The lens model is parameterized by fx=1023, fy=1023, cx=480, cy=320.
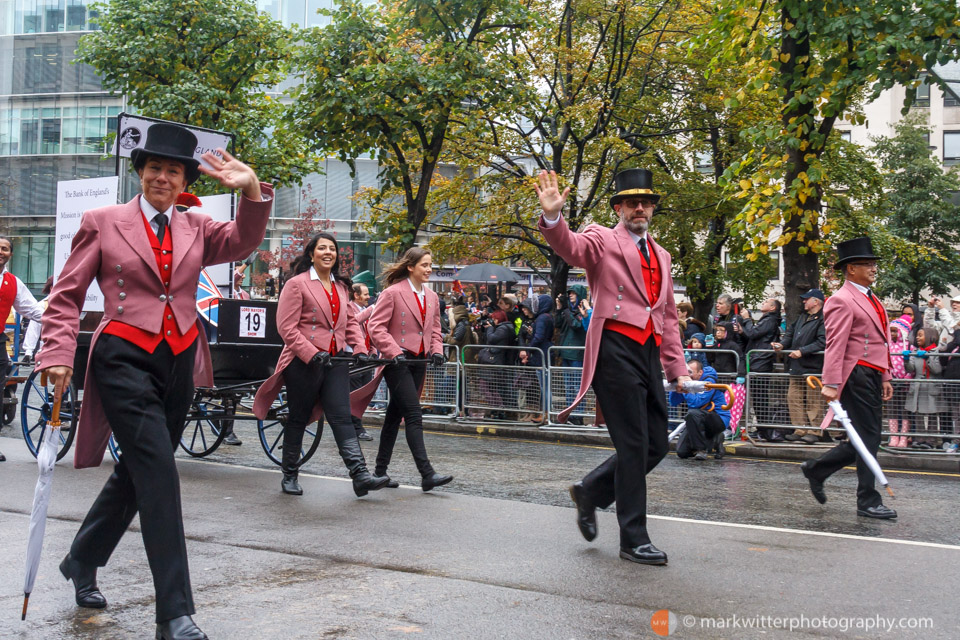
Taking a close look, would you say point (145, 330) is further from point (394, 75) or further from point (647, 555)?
point (394, 75)

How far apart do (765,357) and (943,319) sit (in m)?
3.64

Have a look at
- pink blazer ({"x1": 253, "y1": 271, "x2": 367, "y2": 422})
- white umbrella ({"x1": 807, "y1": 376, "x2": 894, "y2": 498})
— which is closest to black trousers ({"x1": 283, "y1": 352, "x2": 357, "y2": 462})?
pink blazer ({"x1": 253, "y1": 271, "x2": 367, "y2": 422})

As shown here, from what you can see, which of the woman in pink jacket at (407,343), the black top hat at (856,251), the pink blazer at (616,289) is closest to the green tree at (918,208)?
the black top hat at (856,251)

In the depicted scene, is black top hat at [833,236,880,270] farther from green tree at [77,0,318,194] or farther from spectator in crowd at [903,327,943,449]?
green tree at [77,0,318,194]

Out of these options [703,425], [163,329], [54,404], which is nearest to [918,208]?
[703,425]

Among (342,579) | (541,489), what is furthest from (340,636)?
(541,489)

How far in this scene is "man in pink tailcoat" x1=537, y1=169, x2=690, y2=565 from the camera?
5.90m

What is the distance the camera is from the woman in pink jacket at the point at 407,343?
867 centimetres

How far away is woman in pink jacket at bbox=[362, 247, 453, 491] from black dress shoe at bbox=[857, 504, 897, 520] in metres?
3.25

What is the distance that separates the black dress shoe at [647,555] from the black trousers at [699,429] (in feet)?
20.2

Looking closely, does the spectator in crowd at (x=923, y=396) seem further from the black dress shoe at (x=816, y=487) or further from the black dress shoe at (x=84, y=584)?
the black dress shoe at (x=84, y=584)

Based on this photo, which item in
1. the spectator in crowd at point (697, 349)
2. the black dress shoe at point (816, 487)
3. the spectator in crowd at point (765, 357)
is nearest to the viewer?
the black dress shoe at point (816, 487)

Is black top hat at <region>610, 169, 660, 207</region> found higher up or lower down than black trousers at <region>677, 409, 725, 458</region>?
higher up

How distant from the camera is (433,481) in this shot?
27.7 feet
